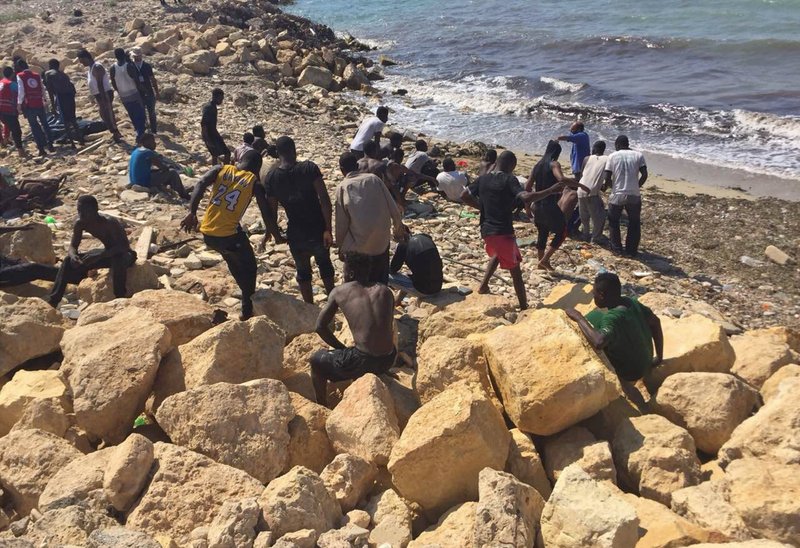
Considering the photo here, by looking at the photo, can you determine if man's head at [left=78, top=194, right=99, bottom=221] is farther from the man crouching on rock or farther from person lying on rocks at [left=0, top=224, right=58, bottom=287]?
the man crouching on rock

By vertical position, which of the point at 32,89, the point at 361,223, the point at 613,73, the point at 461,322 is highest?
the point at 32,89

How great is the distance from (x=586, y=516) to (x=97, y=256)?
5054mm

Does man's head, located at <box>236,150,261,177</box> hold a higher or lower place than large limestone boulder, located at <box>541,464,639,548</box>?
higher

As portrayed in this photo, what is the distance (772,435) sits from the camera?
12.2ft

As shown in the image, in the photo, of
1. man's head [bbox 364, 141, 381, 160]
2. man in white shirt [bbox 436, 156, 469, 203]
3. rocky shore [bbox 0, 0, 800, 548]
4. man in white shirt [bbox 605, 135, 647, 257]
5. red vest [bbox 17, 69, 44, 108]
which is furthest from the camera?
red vest [bbox 17, 69, 44, 108]

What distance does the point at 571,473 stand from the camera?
3236 mm

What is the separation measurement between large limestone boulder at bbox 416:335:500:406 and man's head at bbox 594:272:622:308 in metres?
0.96

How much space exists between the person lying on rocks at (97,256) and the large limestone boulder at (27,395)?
61.8 inches

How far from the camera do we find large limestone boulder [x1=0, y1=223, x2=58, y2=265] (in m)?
6.75

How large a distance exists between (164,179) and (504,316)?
19.6ft

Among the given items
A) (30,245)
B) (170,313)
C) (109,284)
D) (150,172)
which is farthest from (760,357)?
(150,172)

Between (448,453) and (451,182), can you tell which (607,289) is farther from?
(451,182)

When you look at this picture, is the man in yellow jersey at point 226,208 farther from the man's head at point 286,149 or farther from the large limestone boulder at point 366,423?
the large limestone boulder at point 366,423

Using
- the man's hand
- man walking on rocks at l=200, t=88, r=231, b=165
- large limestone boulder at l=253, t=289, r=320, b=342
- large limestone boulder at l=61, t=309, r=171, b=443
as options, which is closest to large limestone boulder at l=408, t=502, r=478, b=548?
large limestone boulder at l=61, t=309, r=171, b=443
